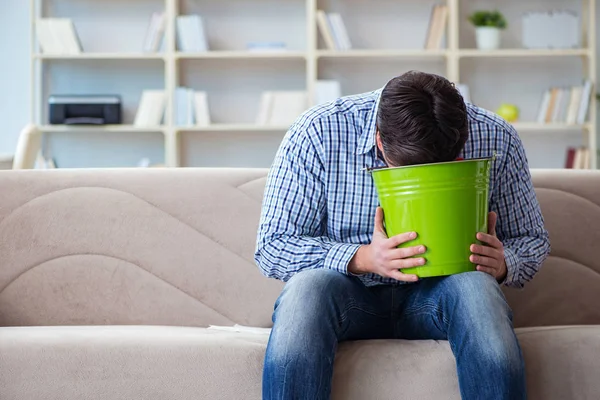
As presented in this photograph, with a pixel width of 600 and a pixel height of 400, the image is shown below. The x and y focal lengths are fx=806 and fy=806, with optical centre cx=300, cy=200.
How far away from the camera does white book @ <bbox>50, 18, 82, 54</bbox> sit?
4829 millimetres

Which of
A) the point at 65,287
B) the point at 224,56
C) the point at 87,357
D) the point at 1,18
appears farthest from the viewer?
the point at 1,18

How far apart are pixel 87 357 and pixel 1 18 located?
164 inches

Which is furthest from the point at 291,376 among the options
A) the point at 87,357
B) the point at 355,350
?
the point at 87,357

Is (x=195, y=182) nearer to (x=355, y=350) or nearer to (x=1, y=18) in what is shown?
(x=355, y=350)

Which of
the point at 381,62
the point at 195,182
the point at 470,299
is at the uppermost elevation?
the point at 381,62

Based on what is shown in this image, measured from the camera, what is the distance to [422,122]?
1371mm

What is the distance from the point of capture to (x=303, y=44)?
16.6ft

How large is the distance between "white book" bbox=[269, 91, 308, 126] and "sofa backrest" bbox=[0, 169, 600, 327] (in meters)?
2.83

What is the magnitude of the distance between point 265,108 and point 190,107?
0.45m

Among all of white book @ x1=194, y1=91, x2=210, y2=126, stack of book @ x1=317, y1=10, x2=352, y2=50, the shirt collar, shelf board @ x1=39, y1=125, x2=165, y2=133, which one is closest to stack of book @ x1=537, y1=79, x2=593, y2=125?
stack of book @ x1=317, y1=10, x2=352, y2=50

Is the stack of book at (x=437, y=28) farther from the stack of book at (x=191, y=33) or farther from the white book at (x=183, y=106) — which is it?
the white book at (x=183, y=106)

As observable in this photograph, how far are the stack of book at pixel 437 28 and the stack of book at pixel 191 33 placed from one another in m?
1.35

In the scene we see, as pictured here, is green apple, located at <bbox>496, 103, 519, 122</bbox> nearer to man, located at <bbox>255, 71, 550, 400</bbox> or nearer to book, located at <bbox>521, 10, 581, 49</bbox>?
book, located at <bbox>521, 10, 581, 49</bbox>

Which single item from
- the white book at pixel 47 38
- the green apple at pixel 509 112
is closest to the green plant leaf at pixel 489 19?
the green apple at pixel 509 112
